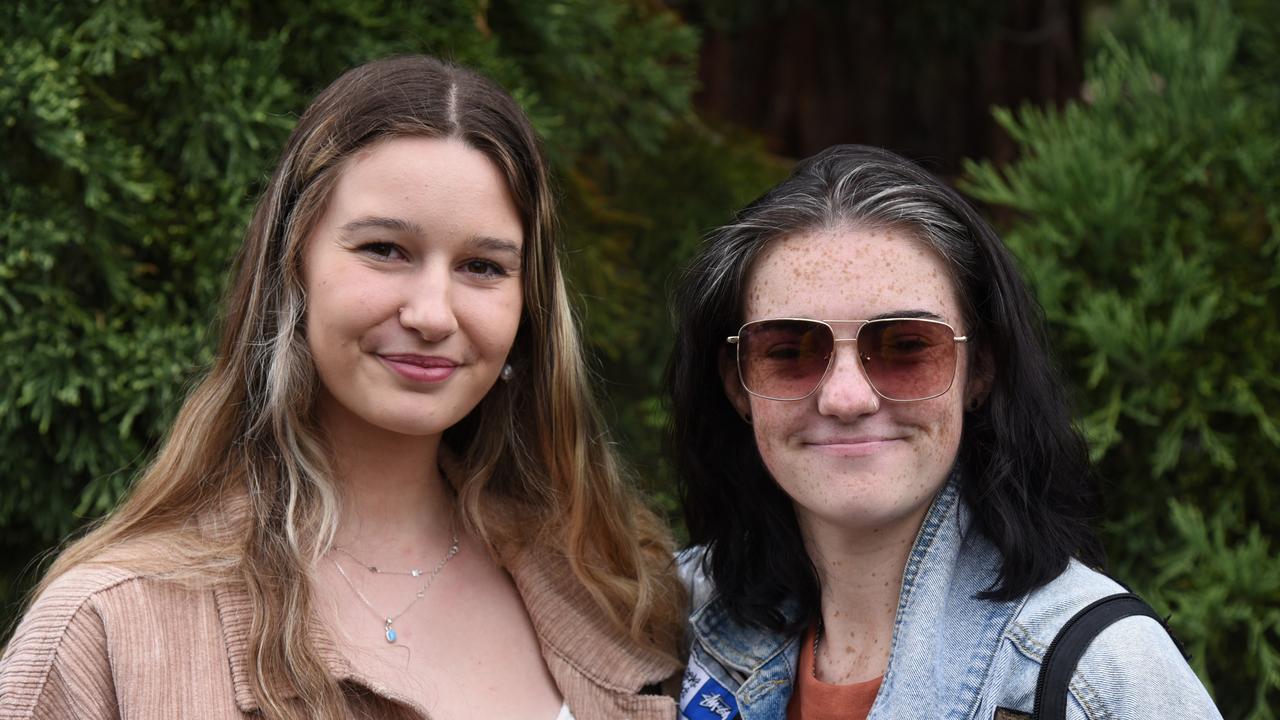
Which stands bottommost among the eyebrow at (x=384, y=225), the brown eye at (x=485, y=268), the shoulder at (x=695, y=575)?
the shoulder at (x=695, y=575)

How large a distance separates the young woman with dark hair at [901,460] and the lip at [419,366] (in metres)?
0.48

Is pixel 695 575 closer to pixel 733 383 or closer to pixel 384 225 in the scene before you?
pixel 733 383

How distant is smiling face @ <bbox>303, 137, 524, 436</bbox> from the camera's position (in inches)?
79.7

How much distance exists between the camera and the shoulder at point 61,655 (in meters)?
1.79

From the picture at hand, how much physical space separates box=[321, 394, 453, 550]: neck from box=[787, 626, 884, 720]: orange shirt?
0.71 meters

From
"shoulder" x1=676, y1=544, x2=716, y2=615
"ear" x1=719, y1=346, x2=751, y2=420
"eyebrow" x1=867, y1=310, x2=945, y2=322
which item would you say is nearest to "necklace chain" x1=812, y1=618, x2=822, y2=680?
"shoulder" x1=676, y1=544, x2=716, y2=615

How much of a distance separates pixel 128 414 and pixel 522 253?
101cm

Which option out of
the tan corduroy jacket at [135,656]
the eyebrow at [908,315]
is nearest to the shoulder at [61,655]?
the tan corduroy jacket at [135,656]

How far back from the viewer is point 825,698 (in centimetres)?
207

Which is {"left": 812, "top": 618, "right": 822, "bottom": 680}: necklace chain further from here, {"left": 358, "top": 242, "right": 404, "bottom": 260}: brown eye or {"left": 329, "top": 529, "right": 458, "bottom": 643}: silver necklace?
{"left": 358, "top": 242, "right": 404, "bottom": 260}: brown eye

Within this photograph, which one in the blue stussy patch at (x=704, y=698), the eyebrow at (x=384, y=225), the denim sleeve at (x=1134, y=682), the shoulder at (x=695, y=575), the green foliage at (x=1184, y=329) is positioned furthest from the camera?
the green foliage at (x=1184, y=329)

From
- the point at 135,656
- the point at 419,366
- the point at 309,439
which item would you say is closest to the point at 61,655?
the point at 135,656

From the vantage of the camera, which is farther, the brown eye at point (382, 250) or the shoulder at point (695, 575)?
the shoulder at point (695, 575)

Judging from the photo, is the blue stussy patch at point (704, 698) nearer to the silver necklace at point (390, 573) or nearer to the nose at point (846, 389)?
the silver necklace at point (390, 573)
